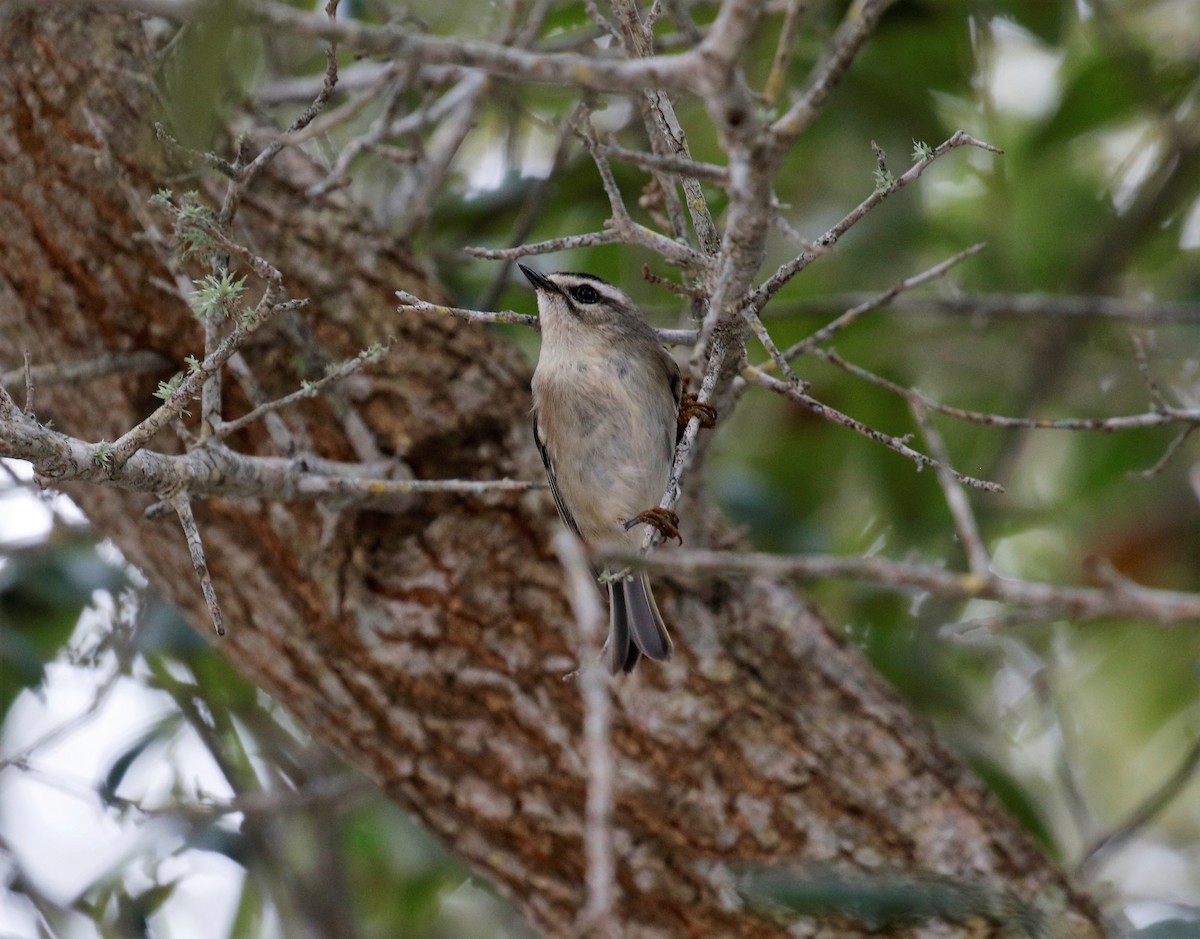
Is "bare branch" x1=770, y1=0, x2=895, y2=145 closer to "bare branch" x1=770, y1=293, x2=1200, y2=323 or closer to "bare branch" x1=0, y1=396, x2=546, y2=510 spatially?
"bare branch" x1=0, y1=396, x2=546, y2=510

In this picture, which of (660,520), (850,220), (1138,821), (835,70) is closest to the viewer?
(835,70)

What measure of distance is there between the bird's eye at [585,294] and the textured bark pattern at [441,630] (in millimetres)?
668

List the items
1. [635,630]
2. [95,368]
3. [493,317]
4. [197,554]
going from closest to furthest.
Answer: [197,554] → [493,317] → [95,368] → [635,630]

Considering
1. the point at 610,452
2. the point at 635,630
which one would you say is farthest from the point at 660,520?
the point at 610,452

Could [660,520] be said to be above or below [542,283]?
below

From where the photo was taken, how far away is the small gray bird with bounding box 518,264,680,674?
360 centimetres

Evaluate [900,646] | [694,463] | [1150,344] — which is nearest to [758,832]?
[694,463]

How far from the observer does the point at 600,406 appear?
3732 millimetres

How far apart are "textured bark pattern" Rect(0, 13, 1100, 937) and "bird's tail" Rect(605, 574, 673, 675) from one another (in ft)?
0.22

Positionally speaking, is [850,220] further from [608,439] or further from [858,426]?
[608,439]

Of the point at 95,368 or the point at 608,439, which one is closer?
the point at 95,368

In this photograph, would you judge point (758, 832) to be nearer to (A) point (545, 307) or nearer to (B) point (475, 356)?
(B) point (475, 356)

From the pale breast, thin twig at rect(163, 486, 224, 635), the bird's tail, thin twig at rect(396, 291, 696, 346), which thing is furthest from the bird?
thin twig at rect(163, 486, 224, 635)

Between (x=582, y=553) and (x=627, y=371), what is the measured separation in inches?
99.5
